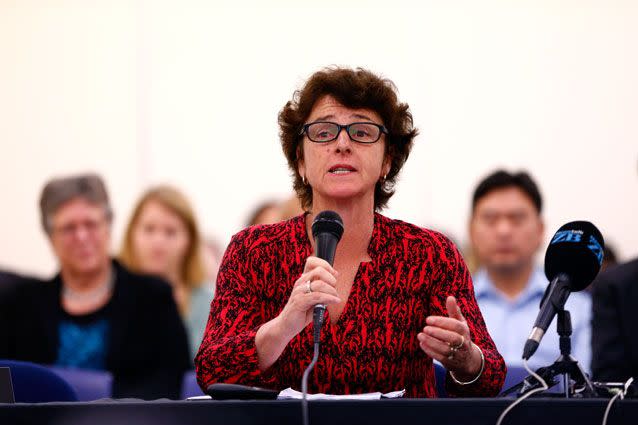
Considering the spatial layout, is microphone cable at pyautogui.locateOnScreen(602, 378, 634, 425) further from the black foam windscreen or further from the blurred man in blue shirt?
the blurred man in blue shirt

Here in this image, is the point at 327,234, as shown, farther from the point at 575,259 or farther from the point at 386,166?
the point at 386,166

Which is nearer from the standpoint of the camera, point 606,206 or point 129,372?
point 129,372

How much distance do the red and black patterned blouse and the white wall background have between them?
3.75 m

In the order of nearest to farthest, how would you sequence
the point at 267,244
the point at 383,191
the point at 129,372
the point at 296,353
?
the point at 296,353
the point at 267,244
the point at 383,191
the point at 129,372

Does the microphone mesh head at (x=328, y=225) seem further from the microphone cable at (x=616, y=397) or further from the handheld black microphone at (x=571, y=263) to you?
the microphone cable at (x=616, y=397)

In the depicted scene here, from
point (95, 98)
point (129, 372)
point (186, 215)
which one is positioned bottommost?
point (129, 372)

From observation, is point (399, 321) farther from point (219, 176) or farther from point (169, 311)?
point (219, 176)

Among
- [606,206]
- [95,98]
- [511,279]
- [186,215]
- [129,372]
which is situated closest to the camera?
[129,372]

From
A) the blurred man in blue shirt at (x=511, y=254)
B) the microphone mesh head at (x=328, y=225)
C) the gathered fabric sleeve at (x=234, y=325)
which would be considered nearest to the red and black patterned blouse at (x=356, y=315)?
the gathered fabric sleeve at (x=234, y=325)

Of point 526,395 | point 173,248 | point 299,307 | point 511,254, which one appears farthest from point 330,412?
point 173,248

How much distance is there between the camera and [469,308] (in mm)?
2387

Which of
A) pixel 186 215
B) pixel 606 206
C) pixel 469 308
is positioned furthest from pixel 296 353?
pixel 606 206

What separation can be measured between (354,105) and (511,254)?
6.50 ft

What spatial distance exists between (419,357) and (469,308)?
0.51 feet
